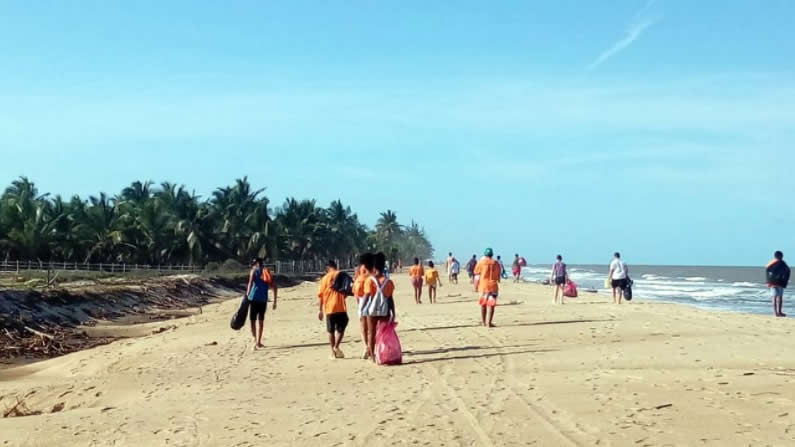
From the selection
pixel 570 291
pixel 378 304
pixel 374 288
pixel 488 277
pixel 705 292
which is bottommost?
pixel 705 292

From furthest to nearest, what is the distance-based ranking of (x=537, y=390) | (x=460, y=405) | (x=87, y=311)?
1. (x=87, y=311)
2. (x=537, y=390)
3. (x=460, y=405)

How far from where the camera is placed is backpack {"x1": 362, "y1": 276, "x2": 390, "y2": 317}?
10148 millimetres

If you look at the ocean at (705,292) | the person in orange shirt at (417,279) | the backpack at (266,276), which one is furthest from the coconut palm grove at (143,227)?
the backpack at (266,276)

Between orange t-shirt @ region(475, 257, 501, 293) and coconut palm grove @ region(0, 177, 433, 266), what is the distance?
149 ft

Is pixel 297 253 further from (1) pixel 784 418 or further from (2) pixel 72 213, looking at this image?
(1) pixel 784 418

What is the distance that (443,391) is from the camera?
8125mm

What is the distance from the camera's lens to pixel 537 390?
313 inches

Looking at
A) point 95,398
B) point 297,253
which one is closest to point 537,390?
point 95,398

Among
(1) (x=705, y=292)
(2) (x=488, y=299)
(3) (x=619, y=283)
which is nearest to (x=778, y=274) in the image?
(3) (x=619, y=283)

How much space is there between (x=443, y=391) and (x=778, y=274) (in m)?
12.2

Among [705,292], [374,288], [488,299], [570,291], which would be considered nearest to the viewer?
[374,288]

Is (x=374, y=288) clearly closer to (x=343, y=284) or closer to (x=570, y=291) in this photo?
(x=343, y=284)

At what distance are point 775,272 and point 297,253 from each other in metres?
65.7

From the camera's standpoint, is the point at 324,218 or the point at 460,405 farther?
the point at 324,218
